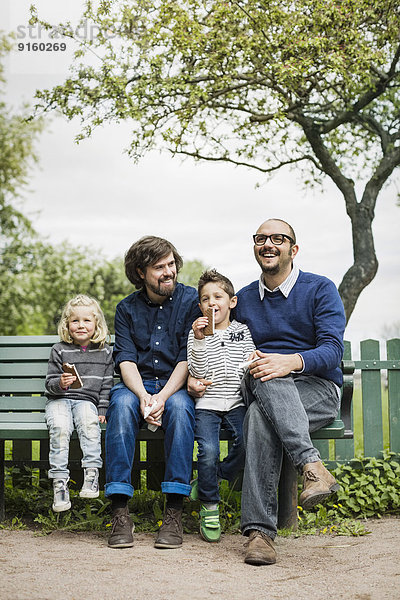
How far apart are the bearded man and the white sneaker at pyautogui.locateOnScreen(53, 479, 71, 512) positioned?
28 cm

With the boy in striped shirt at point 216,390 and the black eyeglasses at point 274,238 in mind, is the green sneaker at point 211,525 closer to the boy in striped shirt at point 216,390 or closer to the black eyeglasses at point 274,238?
the boy in striped shirt at point 216,390

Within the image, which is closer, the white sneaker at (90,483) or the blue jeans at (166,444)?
the blue jeans at (166,444)

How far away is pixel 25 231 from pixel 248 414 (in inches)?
566

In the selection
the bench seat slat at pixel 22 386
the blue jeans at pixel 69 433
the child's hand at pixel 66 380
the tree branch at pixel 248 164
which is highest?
the tree branch at pixel 248 164

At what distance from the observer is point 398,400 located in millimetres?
5105

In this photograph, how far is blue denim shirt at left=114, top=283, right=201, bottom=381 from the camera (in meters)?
4.04

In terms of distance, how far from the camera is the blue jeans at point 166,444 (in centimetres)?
360

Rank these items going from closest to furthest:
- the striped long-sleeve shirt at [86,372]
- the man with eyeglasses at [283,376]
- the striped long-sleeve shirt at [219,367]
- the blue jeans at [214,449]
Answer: the man with eyeglasses at [283,376]
the blue jeans at [214,449]
the striped long-sleeve shirt at [219,367]
the striped long-sleeve shirt at [86,372]

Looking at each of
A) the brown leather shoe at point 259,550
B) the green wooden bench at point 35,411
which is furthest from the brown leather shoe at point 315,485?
the green wooden bench at point 35,411

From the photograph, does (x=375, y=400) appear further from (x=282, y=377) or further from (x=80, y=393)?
(x=80, y=393)

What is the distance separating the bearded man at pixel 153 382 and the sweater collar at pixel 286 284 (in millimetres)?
390

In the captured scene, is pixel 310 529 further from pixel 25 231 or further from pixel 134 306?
pixel 25 231

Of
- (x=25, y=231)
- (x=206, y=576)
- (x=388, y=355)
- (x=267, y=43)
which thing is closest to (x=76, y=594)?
(x=206, y=576)

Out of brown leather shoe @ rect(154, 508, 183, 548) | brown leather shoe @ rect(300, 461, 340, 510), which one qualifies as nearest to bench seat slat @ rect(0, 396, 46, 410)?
brown leather shoe @ rect(154, 508, 183, 548)
